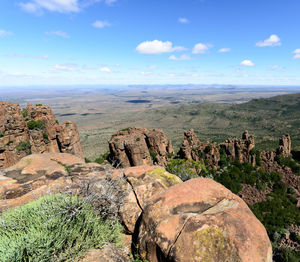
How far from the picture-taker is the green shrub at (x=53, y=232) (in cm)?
572

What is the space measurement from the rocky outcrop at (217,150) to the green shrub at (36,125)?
3753 cm

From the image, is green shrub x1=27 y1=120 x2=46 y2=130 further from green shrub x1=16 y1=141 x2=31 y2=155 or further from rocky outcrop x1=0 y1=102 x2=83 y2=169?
green shrub x1=16 y1=141 x2=31 y2=155

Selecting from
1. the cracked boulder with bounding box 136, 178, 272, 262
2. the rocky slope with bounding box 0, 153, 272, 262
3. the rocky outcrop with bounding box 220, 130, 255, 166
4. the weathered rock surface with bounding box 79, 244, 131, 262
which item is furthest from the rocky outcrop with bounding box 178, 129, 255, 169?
the weathered rock surface with bounding box 79, 244, 131, 262

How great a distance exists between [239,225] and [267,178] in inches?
2236

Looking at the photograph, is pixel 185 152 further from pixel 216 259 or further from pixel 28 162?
pixel 216 259

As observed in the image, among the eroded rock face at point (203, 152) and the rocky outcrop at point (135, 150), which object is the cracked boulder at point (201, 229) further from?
the eroded rock face at point (203, 152)

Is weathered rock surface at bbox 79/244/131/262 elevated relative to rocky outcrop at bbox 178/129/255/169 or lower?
elevated

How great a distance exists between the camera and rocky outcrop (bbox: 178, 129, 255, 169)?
56344mm

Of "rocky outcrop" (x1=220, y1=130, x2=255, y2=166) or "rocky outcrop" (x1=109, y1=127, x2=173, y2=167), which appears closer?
"rocky outcrop" (x1=109, y1=127, x2=173, y2=167)

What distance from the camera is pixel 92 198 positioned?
25.8ft

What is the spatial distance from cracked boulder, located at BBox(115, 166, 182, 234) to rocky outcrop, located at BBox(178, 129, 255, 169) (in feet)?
143

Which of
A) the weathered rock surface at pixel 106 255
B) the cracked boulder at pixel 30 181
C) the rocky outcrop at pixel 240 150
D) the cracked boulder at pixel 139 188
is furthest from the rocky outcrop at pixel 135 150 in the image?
the weathered rock surface at pixel 106 255

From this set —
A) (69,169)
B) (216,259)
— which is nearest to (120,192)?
(216,259)

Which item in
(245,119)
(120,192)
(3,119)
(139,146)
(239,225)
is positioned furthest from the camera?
(245,119)
